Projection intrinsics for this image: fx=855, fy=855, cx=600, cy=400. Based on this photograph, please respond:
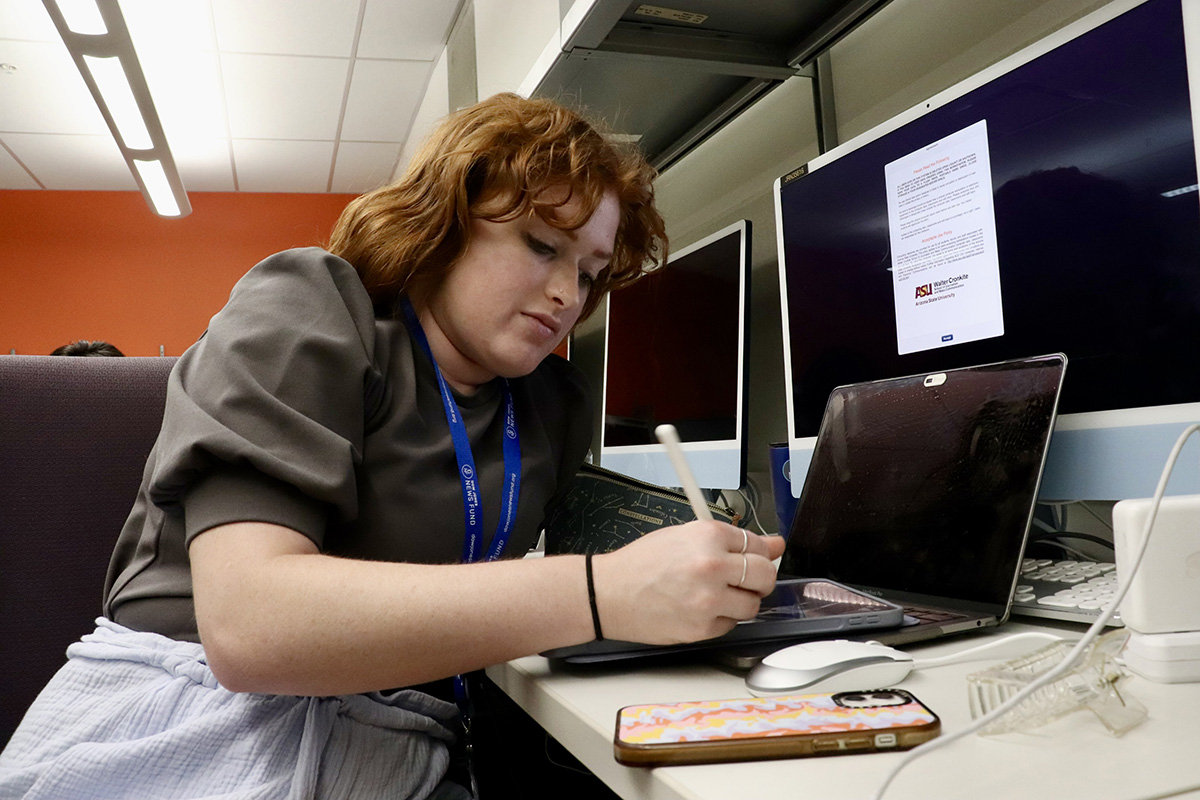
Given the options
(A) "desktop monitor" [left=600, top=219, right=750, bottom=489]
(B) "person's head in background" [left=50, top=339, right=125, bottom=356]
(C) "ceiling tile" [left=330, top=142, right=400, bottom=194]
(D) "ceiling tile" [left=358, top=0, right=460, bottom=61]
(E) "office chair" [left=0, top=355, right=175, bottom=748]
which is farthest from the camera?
(C) "ceiling tile" [left=330, top=142, right=400, bottom=194]

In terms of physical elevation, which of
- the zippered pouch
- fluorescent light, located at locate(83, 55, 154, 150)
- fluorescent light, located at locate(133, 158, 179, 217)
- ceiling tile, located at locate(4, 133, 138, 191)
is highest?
ceiling tile, located at locate(4, 133, 138, 191)

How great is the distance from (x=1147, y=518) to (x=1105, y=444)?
0.86 feet

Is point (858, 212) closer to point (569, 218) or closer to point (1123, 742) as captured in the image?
point (569, 218)

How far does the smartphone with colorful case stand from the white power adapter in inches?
8.0

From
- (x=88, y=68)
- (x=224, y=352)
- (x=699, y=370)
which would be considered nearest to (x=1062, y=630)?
(x=224, y=352)

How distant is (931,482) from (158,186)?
4.27 m

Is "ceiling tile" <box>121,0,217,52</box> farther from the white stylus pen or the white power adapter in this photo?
the white power adapter

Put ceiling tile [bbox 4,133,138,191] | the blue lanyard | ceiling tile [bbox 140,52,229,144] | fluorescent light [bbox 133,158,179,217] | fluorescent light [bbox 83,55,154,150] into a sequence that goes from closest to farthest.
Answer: the blue lanyard, fluorescent light [bbox 83,55,154,150], ceiling tile [bbox 140,52,229,144], fluorescent light [bbox 133,158,179,217], ceiling tile [bbox 4,133,138,191]

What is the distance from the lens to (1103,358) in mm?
807

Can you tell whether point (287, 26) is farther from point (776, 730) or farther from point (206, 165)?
point (776, 730)

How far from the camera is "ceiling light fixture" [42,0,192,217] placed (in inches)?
94.3

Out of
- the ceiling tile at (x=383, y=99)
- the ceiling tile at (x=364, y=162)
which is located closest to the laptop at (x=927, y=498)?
the ceiling tile at (x=383, y=99)

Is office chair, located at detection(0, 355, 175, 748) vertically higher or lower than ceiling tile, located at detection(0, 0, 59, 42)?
lower

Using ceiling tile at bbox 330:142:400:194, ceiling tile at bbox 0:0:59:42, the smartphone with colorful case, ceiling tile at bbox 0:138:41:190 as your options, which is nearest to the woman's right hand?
the smartphone with colorful case
